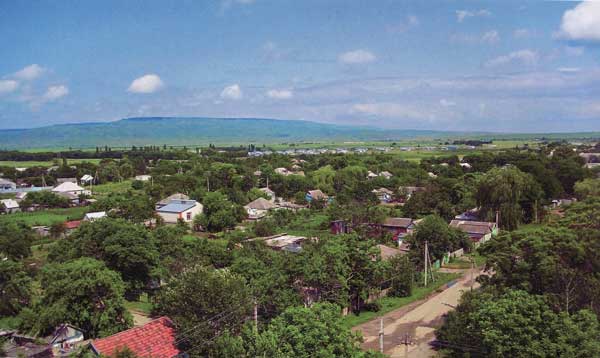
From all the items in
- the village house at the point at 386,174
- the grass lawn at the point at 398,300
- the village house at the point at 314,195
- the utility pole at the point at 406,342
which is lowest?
the grass lawn at the point at 398,300

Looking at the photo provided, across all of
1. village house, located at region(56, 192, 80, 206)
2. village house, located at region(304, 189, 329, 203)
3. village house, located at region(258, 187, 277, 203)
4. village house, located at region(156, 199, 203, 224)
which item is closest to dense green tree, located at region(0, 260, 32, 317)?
village house, located at region(156, 199, 203, 224)

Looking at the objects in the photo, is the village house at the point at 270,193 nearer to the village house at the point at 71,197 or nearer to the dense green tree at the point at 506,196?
the village house at the point at 71,197

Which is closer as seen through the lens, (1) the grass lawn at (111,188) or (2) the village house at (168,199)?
(2) the village house at (168,199)

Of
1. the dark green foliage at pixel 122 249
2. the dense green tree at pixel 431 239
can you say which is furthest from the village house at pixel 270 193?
the dark green foliage at pixel 122 249

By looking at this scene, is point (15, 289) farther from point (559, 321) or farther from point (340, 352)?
point (559, 321)

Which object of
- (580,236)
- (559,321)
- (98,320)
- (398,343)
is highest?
(580,236)

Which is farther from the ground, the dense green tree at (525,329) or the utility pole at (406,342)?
the dense green tree at (525,329)

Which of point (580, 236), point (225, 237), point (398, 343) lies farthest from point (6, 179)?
point (580, 236)
